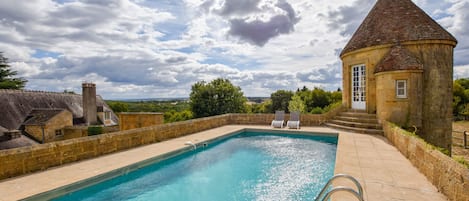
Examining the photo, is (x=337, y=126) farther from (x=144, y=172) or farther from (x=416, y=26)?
(x=144, y=172)

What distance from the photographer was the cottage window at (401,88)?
34.2 feet

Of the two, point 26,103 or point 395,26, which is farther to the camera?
point 26,103

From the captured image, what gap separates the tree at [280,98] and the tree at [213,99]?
14.1 m

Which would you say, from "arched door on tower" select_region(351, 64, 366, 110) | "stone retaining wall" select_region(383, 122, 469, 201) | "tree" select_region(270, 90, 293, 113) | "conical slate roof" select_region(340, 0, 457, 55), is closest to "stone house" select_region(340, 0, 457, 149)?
"conical slate roof" select_region(340, 0, 457, 55)

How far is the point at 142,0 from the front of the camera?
10.2m

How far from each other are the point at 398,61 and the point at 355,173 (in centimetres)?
744

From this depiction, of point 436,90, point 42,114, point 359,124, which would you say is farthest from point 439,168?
point 42,114

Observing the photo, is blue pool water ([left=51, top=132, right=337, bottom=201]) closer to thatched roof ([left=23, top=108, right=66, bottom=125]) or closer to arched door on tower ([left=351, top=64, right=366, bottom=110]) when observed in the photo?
arched door on tower ([left=351, top=64, right=366, bottom=110])

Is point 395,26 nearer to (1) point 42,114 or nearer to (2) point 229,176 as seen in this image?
(2) point 229,176

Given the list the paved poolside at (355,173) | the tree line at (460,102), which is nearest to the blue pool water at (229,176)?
the paved poolside at (355,173)

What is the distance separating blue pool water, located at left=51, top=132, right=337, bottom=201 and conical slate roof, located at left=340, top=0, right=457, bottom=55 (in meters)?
5.92

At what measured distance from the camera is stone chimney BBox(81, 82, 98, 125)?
80.1 ft

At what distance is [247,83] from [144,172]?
23321 mm

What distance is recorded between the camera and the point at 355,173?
17.8ft
